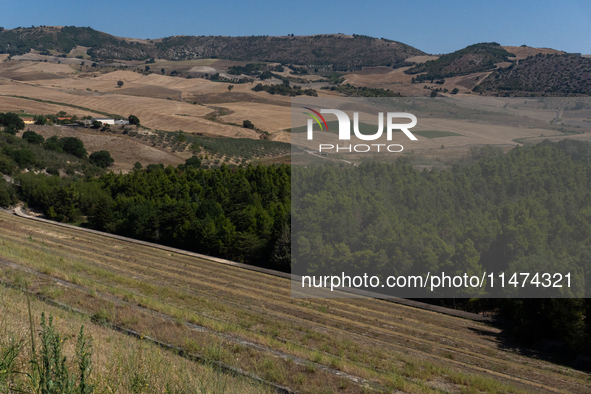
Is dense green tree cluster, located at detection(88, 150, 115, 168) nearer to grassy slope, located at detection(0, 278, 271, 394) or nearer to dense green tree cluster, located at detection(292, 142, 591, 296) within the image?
dense green tree cluster, located at detection(292, 142, 591, 296)

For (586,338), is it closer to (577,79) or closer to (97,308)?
(97,308)

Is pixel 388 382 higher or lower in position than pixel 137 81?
lower

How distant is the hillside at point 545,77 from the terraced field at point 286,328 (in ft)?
374

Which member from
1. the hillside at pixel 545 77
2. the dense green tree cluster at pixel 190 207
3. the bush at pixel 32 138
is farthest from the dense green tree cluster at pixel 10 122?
the hillside at pixel 545 77

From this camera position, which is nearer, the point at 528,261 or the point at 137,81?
the point at 528,261

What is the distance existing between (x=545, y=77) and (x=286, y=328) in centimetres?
14511

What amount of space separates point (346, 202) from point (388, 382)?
19.5 metres

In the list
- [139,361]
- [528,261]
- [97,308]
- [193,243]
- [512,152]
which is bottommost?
[193,243]

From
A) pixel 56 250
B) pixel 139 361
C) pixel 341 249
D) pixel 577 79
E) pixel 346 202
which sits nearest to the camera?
pixel 139 361

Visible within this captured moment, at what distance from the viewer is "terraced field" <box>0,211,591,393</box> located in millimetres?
8281

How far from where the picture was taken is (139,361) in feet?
20.2

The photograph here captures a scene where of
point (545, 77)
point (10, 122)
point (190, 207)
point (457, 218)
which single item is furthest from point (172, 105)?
point (457, 218)

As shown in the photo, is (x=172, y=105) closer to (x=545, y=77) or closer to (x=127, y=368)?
(x=545, y=77)

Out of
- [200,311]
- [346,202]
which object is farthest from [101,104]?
[200,311]
